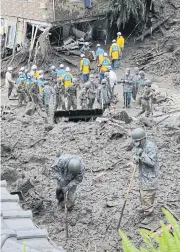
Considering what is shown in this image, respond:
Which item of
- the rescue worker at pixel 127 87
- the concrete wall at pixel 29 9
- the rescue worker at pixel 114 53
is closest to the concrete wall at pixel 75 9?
the concrete wall at pixel 29 9

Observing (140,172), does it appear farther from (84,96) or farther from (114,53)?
(114,53)

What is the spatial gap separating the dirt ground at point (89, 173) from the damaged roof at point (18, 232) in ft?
8.02

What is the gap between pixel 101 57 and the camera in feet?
64.9

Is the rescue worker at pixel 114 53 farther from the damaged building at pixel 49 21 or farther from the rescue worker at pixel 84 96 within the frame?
the rescue worker at pixel 84 96

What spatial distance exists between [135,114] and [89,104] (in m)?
1.46

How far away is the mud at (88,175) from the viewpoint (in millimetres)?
8305

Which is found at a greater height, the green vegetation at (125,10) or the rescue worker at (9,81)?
the green vegetation at (125,10)

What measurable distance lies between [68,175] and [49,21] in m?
14.0

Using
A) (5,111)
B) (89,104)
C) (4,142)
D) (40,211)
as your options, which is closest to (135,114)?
(89,104)

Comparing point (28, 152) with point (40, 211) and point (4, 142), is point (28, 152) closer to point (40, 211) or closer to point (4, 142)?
point (4, 142)

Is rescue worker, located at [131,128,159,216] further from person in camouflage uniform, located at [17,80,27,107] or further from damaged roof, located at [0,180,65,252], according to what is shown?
person in camouflage uniform, located at [17,80,27,107]

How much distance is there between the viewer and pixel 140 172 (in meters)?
8.28

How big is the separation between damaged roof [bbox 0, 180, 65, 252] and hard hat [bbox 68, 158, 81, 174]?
2435 millimetres

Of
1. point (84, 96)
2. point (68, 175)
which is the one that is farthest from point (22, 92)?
point (68, 175)
